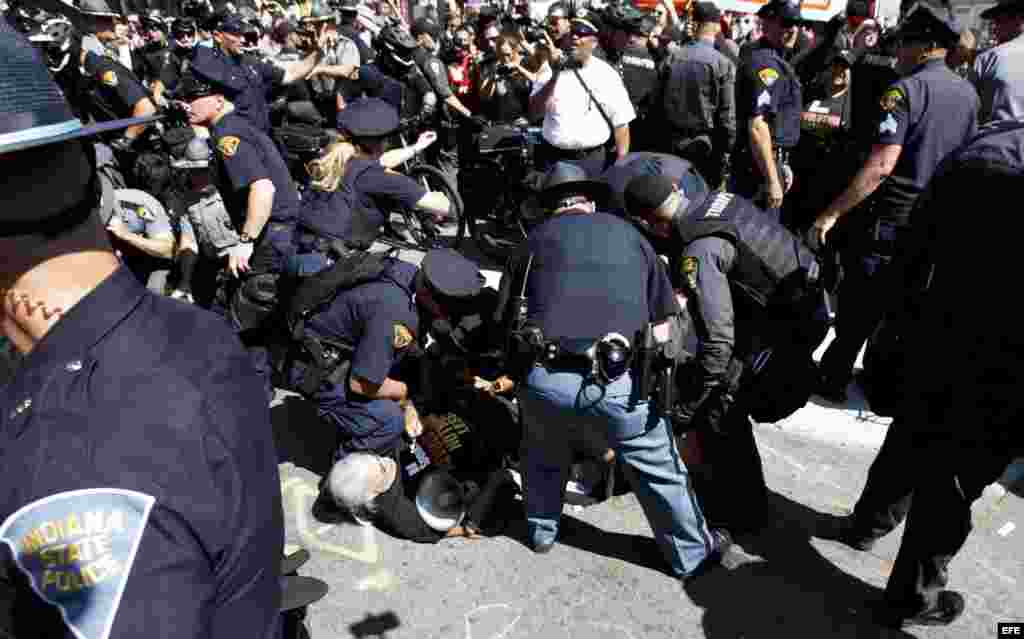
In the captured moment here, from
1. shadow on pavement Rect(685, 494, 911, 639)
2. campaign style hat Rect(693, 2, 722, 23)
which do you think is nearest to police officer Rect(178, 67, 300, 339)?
shadow on pavement Rect(685, 494, 911, 639)

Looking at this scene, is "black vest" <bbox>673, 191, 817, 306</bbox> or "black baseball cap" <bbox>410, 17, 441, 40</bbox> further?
"black baseball cap" <bbox>410, 17, 441, 40</bbox>

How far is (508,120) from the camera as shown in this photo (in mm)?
6695

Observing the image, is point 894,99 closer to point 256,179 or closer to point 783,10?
point 783,10

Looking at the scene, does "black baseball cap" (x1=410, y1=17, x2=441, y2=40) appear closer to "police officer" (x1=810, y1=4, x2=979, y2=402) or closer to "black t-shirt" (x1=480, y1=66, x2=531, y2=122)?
"black t-shirt" (x1=480, y1=66, x2=531, y2=122)

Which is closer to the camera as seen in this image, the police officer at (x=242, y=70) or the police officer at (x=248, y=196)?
the police officer at (x=248, y=196)

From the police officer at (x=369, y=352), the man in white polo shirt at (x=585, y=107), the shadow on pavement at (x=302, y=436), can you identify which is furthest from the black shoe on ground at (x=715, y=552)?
the man in white polo shirt at (x=585, y=107)

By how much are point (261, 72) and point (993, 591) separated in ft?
24.2

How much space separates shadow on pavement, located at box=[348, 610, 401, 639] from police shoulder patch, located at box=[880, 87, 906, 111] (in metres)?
3.43

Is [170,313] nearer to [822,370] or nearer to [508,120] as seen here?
[822,370]

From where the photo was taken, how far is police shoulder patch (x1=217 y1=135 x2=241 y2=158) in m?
4.05

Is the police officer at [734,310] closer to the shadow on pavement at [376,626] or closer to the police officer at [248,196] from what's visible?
the shadow on pavement at [376,626]

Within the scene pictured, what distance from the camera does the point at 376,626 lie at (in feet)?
9.32

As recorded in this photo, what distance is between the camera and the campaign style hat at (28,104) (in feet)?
2.70

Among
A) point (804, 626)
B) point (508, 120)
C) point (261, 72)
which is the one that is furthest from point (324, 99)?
point (804, 626)
